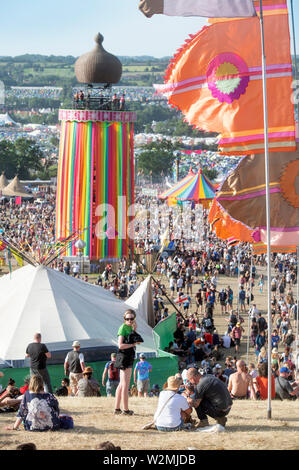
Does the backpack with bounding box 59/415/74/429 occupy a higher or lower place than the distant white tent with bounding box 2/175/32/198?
lower

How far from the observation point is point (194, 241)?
4100 cm

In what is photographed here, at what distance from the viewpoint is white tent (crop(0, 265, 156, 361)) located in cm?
1605

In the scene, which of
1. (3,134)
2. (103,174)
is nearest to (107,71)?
(103,174)

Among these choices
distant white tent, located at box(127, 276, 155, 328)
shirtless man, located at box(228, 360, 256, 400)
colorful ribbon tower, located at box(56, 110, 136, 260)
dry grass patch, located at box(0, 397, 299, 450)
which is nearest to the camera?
dry grass patch, located at box(0, 397, 299, 450)

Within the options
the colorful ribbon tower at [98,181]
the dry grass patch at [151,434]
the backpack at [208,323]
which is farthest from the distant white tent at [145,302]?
the colorful ribbon tower at [98,181]

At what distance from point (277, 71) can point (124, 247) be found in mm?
23829

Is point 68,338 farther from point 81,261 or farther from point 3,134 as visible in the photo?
point 3,134

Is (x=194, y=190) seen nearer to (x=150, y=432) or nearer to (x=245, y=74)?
(x=245, y=74)

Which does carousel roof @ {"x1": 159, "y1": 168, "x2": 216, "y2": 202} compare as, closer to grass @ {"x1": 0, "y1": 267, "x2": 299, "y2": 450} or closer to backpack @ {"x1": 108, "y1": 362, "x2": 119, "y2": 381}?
backpack @ {"x1": 108, "y1": 362, "x2": 119, "y2": 381}

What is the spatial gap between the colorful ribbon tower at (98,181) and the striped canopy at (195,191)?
11146 mm

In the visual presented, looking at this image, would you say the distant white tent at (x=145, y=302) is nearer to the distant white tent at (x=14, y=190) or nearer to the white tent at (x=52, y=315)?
the white tent at (x=52, y=315)

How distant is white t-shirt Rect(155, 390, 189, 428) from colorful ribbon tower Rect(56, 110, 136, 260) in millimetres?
26219

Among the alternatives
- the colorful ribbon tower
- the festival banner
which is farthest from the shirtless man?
the colorful ribbon tower

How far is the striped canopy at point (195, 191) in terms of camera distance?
46500 mm
